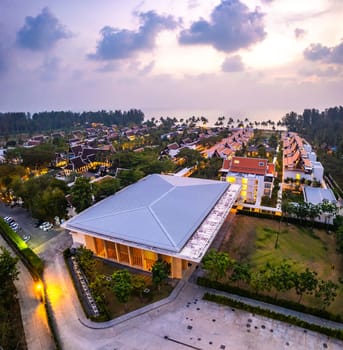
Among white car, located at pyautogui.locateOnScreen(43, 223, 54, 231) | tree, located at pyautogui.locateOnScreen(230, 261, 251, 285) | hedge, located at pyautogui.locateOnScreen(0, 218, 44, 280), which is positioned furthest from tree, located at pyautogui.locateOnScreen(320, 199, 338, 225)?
white car, located at pyautogui.locateOnScreen(43, 223, 54, 231)

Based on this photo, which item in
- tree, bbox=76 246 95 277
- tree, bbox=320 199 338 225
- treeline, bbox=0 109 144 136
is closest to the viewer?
tree, bbox=76 246 95 277

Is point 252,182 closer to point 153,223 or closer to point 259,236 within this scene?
point 259,236

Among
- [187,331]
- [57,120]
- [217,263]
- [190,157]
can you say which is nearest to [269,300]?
[217,263]

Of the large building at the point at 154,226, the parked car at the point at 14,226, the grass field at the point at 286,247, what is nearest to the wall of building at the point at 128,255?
the large building at the point at 154,226

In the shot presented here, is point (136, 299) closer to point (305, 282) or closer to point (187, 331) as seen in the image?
point (187, 331)

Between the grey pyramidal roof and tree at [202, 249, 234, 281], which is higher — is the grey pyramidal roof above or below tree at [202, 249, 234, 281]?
above

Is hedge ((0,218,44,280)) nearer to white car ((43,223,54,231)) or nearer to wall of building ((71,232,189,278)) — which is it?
white car ((43,223,54,231))

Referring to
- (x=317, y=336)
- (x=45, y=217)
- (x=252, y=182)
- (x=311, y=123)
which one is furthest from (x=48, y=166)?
(x=311, y=123)
